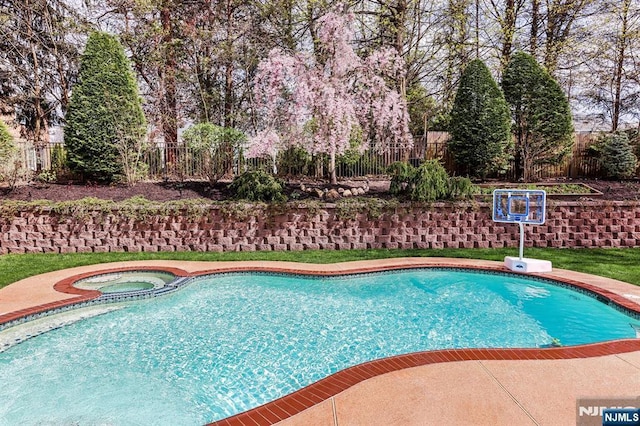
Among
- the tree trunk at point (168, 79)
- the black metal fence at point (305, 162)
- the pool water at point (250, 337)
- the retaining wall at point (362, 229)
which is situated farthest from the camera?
the tree trunk at point (168, 79)

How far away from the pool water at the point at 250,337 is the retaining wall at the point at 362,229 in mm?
2156

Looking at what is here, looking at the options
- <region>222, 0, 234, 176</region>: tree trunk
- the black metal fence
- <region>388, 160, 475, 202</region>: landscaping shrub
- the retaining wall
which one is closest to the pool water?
the retaining wall

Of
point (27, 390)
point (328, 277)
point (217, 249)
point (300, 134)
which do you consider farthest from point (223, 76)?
point (27, 390)

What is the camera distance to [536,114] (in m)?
12.0

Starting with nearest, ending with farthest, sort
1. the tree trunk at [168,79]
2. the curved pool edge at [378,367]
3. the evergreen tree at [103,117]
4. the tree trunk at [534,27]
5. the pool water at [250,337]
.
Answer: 1. the curved pool edge at [378,367]
2. the pool water at [250,337]
3. the evergreen tree at [103,117]
4. the tree trunk at [168,79]
5. the tree trunk at [534,27]

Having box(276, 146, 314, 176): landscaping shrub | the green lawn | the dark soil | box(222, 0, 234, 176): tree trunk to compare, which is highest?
box(222, 0, 234, 176): tree trunk

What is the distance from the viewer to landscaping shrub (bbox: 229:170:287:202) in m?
9.16

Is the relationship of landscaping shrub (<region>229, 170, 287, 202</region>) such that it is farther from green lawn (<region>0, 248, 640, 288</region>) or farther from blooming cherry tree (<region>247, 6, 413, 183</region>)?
blooming cherry tree (<region>247, 6, 413, 183</region>)

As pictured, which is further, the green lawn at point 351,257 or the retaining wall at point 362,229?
the retaining wall at point 362,229

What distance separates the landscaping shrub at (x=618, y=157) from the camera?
12.1 metres

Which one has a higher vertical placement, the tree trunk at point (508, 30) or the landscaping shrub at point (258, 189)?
the tree trunk at point (508, 30)

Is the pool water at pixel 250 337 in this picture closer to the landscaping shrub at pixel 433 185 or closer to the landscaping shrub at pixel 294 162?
the landscaping shrub at pixel 433 185

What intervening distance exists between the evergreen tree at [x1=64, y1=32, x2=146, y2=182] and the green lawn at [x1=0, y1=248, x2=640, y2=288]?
277 centimetres

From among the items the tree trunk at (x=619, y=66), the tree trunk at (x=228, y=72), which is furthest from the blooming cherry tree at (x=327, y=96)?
the tree trunk at (x=619, y=66)
